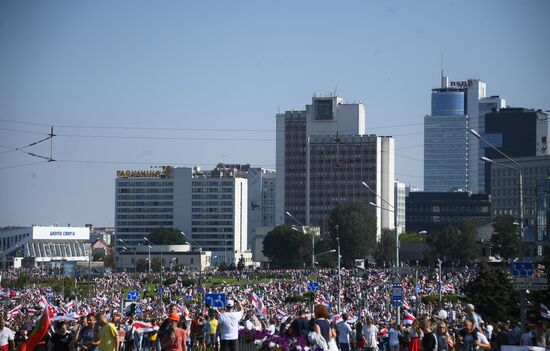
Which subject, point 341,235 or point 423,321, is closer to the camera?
point 423,321

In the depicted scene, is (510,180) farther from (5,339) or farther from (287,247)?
(5,339)

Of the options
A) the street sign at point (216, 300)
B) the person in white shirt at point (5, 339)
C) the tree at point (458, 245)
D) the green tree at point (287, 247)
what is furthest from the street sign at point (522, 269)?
the green tree at point (287, 247)

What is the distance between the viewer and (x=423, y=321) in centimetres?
2164

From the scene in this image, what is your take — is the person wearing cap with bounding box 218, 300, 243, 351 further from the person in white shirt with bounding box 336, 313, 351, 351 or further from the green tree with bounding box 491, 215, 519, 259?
the green tree with bounding box 491, 215, 519, 259

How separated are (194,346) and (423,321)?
12.2 meters

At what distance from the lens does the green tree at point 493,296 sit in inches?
2060

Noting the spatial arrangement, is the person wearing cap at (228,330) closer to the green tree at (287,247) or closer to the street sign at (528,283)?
the street sign at (528,283)

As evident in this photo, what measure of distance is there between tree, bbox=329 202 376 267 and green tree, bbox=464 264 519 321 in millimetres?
105726

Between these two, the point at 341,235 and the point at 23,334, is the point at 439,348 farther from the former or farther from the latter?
the point at 341,235

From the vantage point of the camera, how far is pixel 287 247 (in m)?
169

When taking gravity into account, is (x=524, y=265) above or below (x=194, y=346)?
above

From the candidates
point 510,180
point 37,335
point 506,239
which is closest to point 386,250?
point 510,180

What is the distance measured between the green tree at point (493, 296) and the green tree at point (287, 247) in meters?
110

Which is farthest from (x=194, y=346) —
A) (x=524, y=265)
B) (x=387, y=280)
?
(x=387, y=280)
